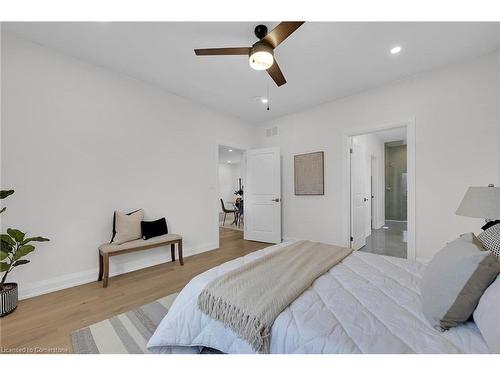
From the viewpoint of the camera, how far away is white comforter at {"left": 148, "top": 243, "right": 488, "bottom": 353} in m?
0.84

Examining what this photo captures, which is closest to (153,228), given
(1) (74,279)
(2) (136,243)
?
(2) (136,243)

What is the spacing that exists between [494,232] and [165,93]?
389 cm

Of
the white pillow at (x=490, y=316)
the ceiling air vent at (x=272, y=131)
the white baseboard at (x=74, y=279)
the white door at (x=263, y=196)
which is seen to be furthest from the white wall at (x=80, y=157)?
the white pillow at (x=490, y=316)

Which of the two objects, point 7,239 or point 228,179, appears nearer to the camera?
point 7,239

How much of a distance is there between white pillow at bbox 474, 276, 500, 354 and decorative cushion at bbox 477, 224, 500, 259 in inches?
14.9

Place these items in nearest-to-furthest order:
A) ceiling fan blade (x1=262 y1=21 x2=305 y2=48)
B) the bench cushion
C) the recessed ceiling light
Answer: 1. ceiling fan blade (x1=262 y1=21 x2=305 y2=48)
2. the recessed ceiling light
3. the bench cushion

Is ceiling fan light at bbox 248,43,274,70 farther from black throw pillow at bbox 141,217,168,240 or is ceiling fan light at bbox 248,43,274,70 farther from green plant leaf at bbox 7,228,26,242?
green plant leaf at bbox 7,228,26,242

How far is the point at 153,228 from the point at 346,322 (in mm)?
2700

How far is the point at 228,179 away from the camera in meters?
11.1

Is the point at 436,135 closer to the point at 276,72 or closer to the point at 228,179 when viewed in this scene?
the point at 276,72

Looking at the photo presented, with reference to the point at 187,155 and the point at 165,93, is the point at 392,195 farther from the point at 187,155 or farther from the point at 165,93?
the point at 165,93

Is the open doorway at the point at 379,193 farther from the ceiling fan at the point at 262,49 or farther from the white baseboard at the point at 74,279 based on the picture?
the white baseboard at the point at 74,279

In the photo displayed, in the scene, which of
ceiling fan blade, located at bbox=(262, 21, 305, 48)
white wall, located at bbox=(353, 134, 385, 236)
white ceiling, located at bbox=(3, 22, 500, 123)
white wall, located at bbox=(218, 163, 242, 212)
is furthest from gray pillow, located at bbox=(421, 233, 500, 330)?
white wall, located at bbox=(218, 163, 242, 212)

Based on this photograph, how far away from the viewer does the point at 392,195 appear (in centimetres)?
676
